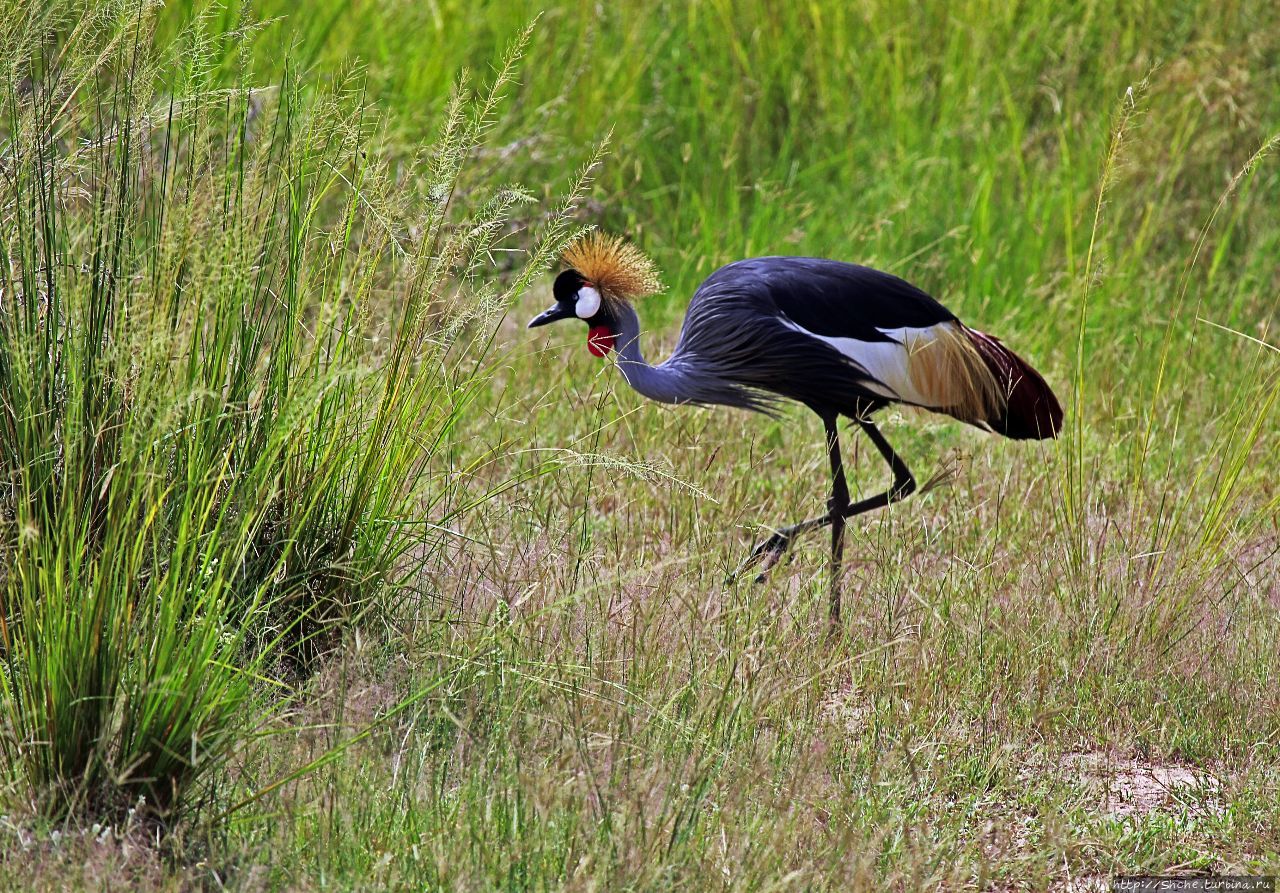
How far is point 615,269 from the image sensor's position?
4.14m

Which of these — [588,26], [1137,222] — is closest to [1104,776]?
[1137,222]

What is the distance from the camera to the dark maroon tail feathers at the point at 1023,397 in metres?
4.13

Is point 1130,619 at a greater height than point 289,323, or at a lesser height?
lesser

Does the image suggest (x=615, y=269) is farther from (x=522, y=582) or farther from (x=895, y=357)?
(x=522, y=582)

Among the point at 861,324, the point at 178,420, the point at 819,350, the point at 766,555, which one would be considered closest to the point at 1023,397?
the point at 861,324

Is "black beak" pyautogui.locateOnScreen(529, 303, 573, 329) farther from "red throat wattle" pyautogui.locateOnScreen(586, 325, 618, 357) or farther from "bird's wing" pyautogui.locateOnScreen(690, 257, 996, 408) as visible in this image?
"bird's wing" pyautogui.locateOnScreen(690, 257, 996, 408)

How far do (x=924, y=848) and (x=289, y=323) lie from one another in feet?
4.70

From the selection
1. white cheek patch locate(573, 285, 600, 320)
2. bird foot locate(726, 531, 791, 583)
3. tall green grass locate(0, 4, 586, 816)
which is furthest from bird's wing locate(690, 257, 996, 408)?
tall green grass locate(0, 4, 586, 816)

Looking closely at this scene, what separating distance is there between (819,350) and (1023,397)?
0.63 meters

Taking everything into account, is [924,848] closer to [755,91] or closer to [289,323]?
[289,323]

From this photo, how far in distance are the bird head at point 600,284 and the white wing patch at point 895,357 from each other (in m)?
0.55

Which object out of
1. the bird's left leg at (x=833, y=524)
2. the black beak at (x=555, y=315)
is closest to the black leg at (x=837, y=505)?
the bird's left leg at (x=833, y=524)

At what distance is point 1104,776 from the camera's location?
2.87m

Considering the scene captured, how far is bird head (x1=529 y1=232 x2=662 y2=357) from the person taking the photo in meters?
4.14
